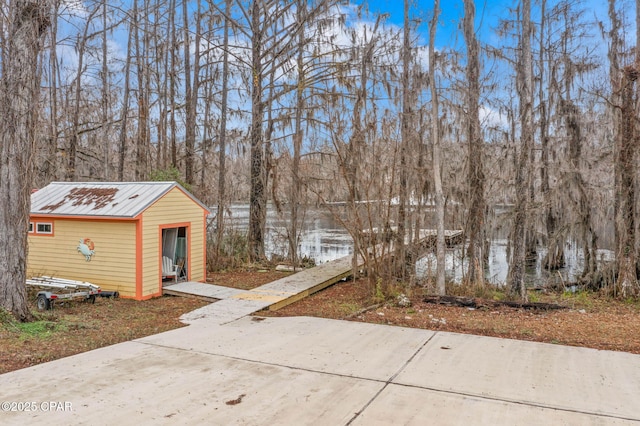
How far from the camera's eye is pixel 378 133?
9.19 metres

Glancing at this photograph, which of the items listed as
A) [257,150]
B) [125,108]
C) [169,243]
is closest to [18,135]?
[169,243]

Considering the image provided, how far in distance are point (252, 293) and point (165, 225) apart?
7.67 ft

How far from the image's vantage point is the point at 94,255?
9266 mm

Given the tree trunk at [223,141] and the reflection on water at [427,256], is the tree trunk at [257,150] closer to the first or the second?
the reflection on water at [427,256]

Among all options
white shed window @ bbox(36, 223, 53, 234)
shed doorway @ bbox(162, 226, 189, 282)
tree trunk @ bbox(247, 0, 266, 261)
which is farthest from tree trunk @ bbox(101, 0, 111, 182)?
shed doorway @ bbox(162, 226, 189, 282)

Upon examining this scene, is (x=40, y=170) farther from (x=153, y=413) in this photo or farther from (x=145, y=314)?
(x=153, y=413)

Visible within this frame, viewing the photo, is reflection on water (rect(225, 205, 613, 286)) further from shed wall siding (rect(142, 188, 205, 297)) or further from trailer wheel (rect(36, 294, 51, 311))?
trailer wheel (rect(36, 294, 51, 311))

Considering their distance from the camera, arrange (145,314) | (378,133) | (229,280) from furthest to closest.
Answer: (229,280) → (378,133) → (145,314)

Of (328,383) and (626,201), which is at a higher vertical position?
(626,201)

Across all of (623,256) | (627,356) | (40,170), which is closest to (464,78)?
(623,256)

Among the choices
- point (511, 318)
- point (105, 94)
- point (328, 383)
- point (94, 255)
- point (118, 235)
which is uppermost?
point (105, 94)

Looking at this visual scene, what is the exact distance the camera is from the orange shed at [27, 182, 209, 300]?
8906 millimetres

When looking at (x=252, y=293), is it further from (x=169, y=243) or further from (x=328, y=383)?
(x=328, y=383)

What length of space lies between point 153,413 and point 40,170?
523 inches
